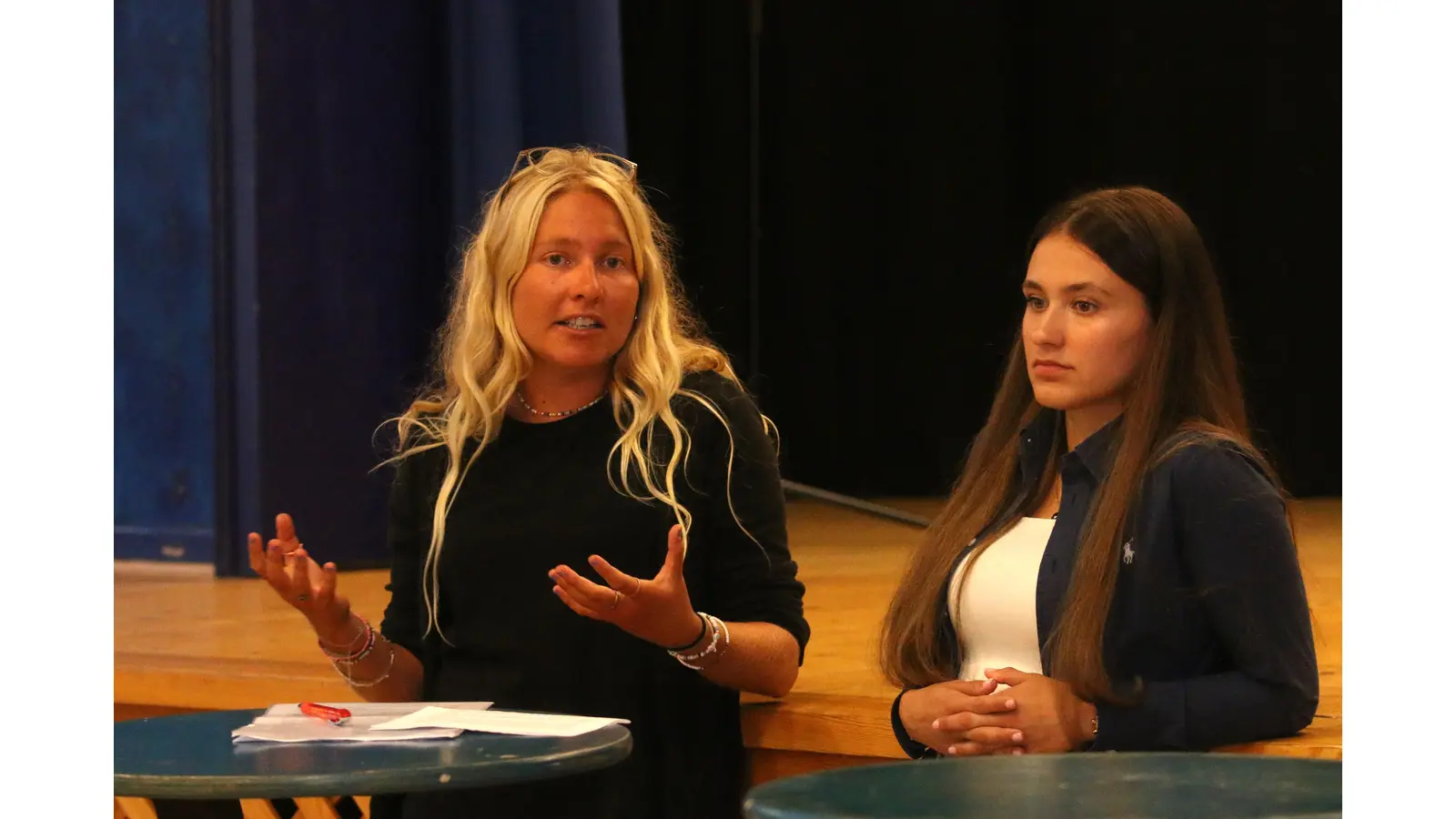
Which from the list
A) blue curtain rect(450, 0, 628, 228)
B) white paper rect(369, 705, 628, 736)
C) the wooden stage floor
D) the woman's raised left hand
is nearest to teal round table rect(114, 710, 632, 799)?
white paper rect(369, 705, 628, 736)

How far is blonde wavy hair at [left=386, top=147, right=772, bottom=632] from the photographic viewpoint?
7.18ft

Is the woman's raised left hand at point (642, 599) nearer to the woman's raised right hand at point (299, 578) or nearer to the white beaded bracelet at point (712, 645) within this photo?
the white beaded bracelet at point (712, 645)

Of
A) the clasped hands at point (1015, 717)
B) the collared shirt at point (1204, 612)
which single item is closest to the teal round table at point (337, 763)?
the clasped hands at point (1015, 717)

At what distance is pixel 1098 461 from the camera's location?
6.12 ft

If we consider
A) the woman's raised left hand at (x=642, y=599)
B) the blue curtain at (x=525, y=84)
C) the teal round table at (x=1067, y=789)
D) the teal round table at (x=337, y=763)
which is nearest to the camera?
the teal round table at (x=1067, y=789)

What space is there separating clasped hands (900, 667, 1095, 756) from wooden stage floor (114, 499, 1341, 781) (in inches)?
8.2

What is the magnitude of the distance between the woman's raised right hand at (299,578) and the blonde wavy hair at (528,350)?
0.17 meters

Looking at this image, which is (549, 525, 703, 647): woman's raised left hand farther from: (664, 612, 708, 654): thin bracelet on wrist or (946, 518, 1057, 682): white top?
(946, 518, 1057, 682): white top

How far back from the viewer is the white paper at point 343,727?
66.7 inches

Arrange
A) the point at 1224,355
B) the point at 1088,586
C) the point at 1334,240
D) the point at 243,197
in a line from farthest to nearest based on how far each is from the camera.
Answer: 1. the point at 1334,240
2. the point at 243,197
3. the point at 1224,355
4. the point at 1088,586
